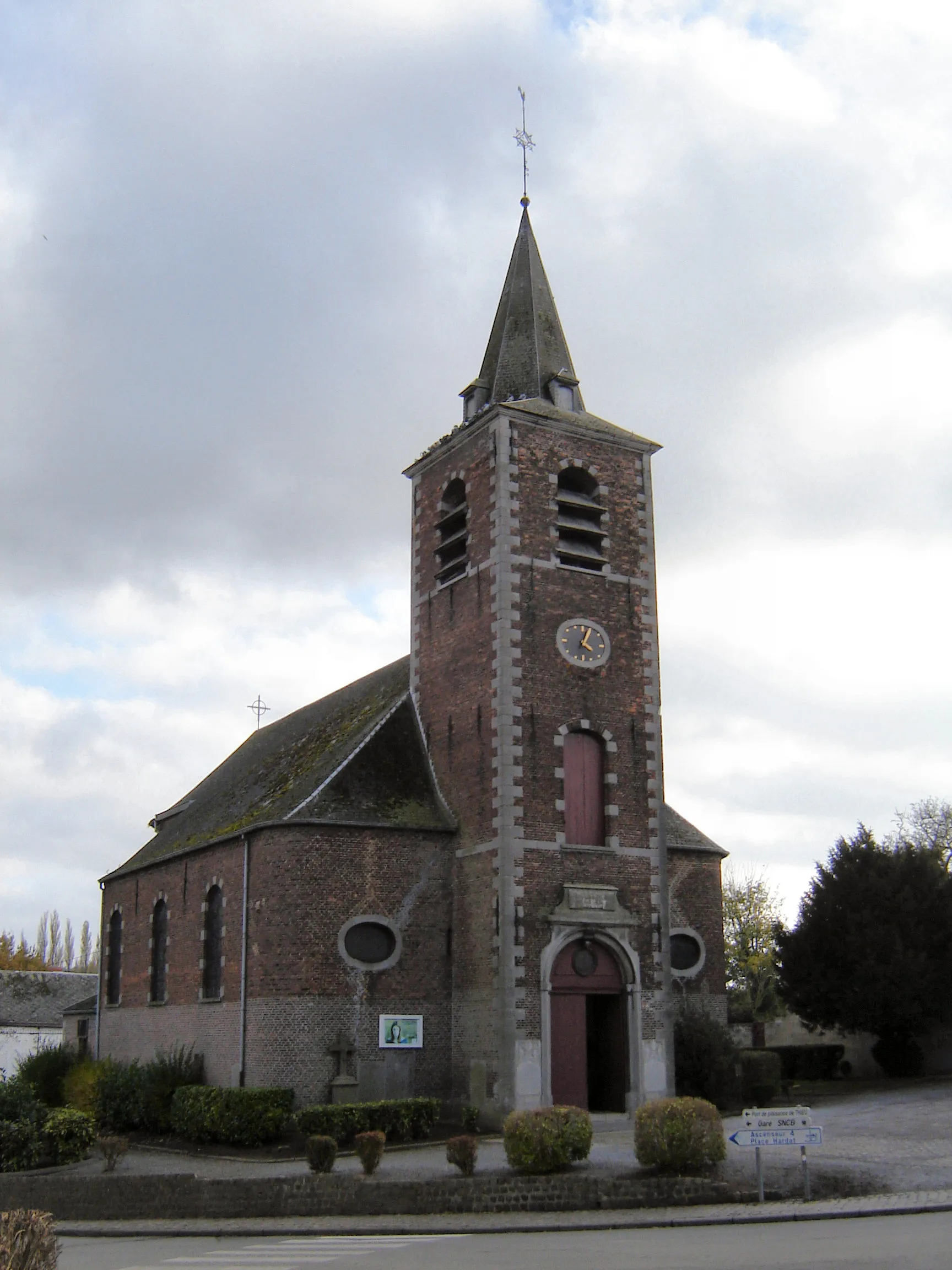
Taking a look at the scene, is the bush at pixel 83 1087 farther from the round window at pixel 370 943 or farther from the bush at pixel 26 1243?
the bush at pixel 26 1243

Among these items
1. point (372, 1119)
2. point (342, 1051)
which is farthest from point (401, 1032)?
point (372, 1119)

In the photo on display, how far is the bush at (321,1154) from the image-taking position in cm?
1859

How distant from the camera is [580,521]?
28844 mm

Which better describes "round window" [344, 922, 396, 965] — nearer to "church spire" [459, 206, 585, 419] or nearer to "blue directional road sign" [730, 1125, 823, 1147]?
"blue directional road sign" [730, 1125, 823, 1147]

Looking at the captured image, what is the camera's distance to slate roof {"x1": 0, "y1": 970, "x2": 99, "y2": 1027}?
58.4 meters

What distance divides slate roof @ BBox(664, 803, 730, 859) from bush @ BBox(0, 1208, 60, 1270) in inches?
913

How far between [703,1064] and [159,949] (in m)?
14.6

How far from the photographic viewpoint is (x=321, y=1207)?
56.1 feet

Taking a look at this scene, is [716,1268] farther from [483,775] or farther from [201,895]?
[201,895]

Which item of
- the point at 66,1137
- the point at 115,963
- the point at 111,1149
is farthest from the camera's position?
the point at 115,963

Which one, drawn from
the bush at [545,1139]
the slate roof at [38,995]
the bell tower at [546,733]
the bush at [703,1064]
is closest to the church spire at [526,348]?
the bell tower at [546,733]

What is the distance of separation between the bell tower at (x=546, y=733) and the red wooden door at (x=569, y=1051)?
0.13 ft

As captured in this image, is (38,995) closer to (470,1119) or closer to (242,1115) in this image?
(242,1115)

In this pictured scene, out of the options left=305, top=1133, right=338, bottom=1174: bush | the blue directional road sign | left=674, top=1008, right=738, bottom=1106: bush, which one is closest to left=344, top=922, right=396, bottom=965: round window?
left=674, top=1008, right=738, bottom=1106: bush
